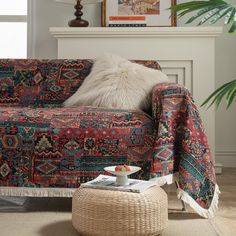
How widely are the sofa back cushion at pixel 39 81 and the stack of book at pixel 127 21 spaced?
76 cm

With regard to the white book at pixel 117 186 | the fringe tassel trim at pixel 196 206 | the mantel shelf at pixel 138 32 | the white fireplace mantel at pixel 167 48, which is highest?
the mantel shelf at pixel 138 32

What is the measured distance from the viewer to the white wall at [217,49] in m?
3.82

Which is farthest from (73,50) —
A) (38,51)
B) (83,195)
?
(83,195)

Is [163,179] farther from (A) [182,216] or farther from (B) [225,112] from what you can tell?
(B) [225,112]

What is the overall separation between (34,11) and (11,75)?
1.12m

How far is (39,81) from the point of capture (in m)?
2.91

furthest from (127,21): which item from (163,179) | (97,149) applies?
(163,179)

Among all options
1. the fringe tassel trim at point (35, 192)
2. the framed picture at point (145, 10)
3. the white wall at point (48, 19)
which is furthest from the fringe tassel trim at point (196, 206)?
the white wall at point (48, 19)

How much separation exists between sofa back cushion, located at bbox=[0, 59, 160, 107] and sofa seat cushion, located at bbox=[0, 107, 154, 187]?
70 cm

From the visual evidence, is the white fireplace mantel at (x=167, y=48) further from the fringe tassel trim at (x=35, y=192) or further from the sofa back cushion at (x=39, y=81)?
the fringe tassel trim at (x=35, y=192)

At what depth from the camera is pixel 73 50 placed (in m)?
3.55

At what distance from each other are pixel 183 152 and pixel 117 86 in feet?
2.13

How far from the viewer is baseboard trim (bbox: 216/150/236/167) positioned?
382 centimetres

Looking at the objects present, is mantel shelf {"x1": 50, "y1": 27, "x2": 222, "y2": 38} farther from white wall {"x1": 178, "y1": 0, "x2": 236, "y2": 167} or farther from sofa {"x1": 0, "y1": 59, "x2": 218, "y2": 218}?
sofa {"x1": 0, "y1": 59, "x2": 218, "y2": 218}
